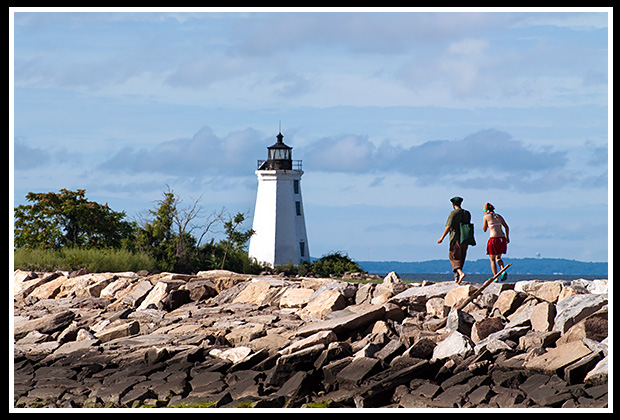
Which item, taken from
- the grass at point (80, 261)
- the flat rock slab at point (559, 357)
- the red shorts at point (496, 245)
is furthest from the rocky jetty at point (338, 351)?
the grass at point (80, 261)

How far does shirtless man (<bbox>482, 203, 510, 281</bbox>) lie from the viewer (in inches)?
578

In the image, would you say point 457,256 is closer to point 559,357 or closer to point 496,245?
point 496,245

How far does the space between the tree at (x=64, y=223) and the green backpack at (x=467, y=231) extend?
14312mm

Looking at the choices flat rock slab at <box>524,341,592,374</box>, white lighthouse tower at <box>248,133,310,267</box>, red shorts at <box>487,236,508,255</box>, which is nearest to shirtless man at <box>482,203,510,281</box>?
red shorts at <box>487,236,508,255</box>

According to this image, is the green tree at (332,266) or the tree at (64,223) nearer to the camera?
the tree at (64,223)

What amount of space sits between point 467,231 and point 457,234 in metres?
0.19

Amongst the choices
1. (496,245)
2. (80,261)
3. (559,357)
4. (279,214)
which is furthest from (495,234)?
(279,214)

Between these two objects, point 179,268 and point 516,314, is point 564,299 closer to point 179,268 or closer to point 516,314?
point 516,314

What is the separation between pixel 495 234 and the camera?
14711mm

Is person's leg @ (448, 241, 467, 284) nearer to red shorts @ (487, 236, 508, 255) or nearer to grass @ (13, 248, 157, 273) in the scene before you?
red shorts @ (487, 236, 508, 255)

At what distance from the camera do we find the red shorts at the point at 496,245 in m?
14.8

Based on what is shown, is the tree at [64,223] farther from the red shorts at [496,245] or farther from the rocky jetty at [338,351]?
the red shorts at [496,245]
